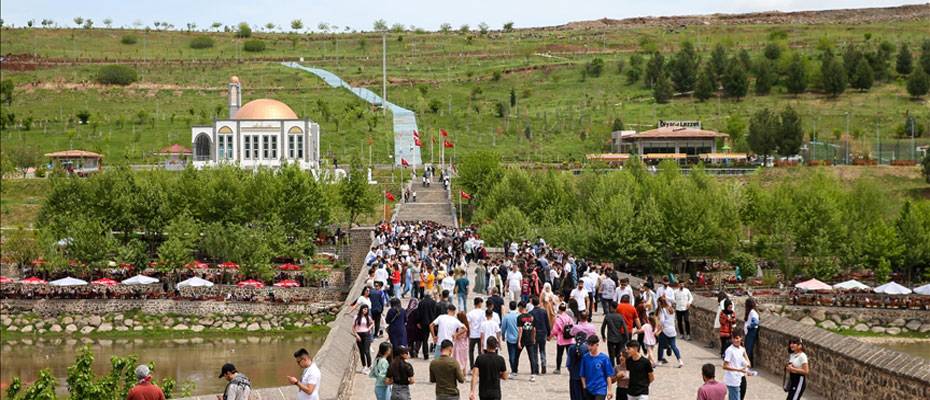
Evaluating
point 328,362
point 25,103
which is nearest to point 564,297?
point 328,362

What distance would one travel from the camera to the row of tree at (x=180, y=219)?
59719 mm

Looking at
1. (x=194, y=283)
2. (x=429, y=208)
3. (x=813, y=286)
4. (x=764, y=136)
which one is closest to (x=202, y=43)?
(x=764, y=136)

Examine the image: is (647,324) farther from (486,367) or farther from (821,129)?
(821,129)

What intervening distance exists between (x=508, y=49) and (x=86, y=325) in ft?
444

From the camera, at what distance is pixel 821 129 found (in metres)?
114

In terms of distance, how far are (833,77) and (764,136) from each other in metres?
32.9

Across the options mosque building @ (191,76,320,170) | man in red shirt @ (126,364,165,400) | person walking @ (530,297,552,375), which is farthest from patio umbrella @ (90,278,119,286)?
man in red shirt @ (126,364,165,400)

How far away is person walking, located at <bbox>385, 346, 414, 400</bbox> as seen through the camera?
50.2ft

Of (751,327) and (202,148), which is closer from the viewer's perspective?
(751,327)

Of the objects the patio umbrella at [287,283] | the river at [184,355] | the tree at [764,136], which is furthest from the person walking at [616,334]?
the tree at [764,136]

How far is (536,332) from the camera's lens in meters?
20.5

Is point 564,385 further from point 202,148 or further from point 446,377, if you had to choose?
point 202,148

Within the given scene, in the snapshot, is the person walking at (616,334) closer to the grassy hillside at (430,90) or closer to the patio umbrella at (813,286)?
the patio umbrella at (813,286)

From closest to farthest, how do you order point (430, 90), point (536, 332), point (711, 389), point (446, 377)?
point (711, 389) < point (446, 377) < point (536, 332) < point (430, 90)
